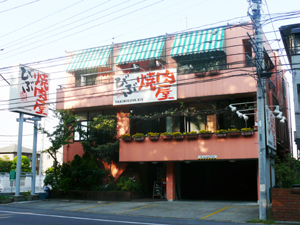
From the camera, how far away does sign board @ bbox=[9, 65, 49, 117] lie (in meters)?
23.5

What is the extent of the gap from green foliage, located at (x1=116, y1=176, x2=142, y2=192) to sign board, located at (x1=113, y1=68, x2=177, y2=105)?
562cm

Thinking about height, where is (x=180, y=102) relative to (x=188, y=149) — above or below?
above

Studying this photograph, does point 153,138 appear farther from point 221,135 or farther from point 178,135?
point 221,135

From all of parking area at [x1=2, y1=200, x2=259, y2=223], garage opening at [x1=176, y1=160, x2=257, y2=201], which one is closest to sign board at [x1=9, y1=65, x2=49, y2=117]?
parking area at [x1=2, y1=200, x2=259, y2=223]

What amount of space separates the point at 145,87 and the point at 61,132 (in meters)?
7.20

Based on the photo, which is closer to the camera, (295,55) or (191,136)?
(295,55)

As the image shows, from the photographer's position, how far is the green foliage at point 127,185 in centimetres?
2348

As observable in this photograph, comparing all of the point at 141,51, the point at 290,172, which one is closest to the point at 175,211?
the point at 290,172

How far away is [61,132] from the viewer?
2509cm

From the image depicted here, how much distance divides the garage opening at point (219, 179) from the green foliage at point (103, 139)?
19.7ft

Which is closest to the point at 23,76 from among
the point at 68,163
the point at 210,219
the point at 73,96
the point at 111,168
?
the point at 73,96

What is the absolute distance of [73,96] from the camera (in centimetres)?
2702

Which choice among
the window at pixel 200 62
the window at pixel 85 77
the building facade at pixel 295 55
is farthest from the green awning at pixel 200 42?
the window at pixel 85 77

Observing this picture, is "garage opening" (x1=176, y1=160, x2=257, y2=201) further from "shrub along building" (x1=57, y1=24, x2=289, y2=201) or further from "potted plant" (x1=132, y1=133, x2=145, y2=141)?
"potted plant" (x1=132, y1=133, x2=145, y2=141)
